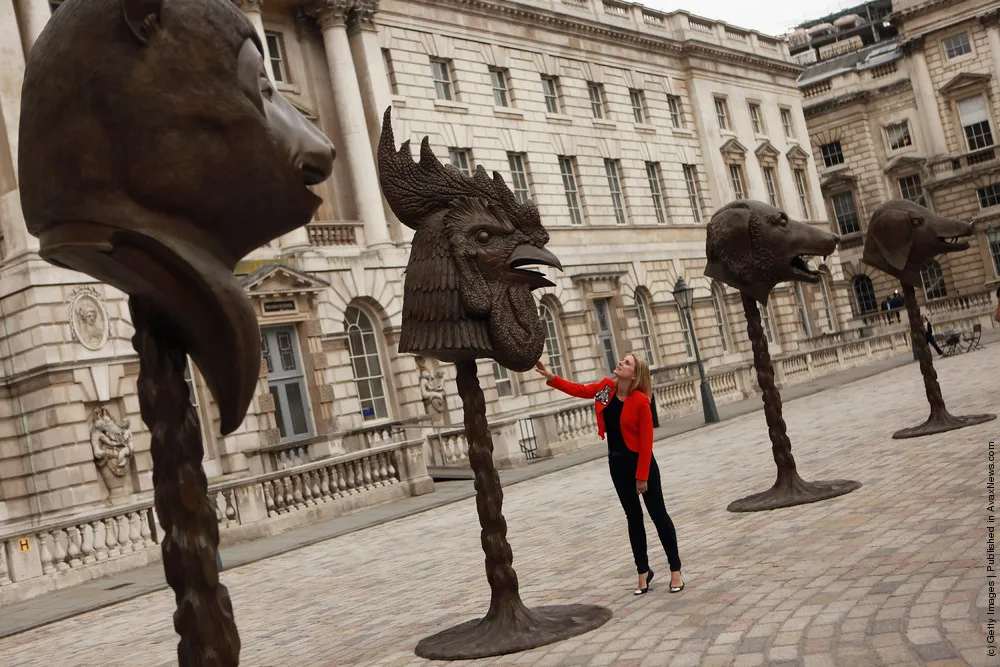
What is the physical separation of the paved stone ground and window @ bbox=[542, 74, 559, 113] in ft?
69.2

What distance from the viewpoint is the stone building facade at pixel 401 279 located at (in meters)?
20.5

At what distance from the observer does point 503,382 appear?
3064 centimetres

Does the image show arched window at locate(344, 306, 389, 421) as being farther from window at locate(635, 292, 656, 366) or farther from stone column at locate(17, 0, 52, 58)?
window at locate(635, 292, 656, 366)

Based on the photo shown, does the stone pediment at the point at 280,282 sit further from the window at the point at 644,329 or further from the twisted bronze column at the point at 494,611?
the twisted bronze column at the point at 494,611

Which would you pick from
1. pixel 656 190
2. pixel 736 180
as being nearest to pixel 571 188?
pixel 656 190

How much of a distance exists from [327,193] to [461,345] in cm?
2209

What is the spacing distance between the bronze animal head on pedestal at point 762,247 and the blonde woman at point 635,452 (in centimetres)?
310

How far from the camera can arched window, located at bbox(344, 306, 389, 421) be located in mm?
27031

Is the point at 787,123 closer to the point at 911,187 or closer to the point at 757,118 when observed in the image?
the point at 757,118

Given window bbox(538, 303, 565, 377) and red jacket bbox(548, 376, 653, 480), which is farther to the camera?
window bbox(538, 303, 565, 377)

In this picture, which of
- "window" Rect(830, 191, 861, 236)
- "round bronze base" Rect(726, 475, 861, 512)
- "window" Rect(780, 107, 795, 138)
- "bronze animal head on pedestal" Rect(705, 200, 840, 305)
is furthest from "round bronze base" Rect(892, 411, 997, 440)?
"window" Rect(830, 191, 861, 236)

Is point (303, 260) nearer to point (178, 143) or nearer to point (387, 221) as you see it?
point (387, 221)

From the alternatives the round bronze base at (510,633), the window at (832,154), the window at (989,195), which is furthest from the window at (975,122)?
the round bronze base at (510,633)

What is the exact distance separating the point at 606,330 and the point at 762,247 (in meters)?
25.2
